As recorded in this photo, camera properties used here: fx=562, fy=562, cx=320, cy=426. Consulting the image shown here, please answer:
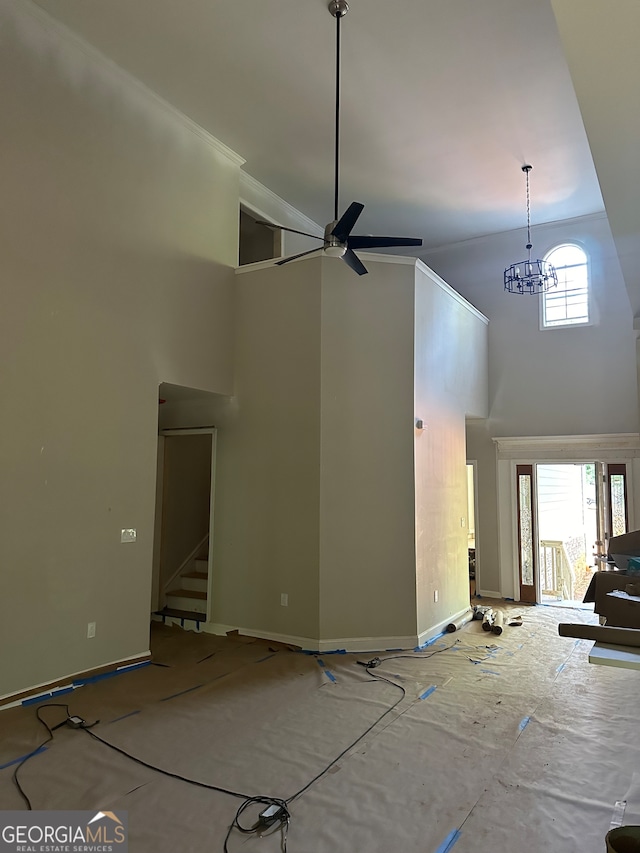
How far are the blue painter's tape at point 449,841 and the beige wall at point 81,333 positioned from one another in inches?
127

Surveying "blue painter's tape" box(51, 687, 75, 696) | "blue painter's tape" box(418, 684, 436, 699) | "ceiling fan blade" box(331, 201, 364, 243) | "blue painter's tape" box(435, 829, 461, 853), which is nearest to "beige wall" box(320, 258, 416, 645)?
"blue painter's tape" box(418, 684, 436, 699)

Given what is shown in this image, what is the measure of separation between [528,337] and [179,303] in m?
5.27

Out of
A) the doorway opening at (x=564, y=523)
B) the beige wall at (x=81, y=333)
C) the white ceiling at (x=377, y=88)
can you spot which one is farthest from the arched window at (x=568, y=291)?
the beige wall at (x=81, y=333)

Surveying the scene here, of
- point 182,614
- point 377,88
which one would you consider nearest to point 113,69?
point 377,88

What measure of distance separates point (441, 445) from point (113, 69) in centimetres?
508

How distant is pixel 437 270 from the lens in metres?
9.28

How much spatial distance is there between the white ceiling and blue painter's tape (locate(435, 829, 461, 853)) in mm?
3430

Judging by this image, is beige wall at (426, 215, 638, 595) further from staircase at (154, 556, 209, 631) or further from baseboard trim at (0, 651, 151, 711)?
baseboard trim at (0, 651, 151, 711)

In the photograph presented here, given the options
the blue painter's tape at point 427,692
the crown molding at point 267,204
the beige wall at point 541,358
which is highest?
the crown molding at point 267,204

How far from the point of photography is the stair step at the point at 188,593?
6.75 meters

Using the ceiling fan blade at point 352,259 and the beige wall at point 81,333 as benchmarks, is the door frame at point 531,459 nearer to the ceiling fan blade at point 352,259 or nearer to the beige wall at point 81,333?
the ceiling fan blade at point 352,259

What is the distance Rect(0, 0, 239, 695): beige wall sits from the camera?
4309mm

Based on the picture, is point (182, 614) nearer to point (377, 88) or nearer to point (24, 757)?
point (24, 757)

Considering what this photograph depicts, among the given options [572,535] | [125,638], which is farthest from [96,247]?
[572,535]
